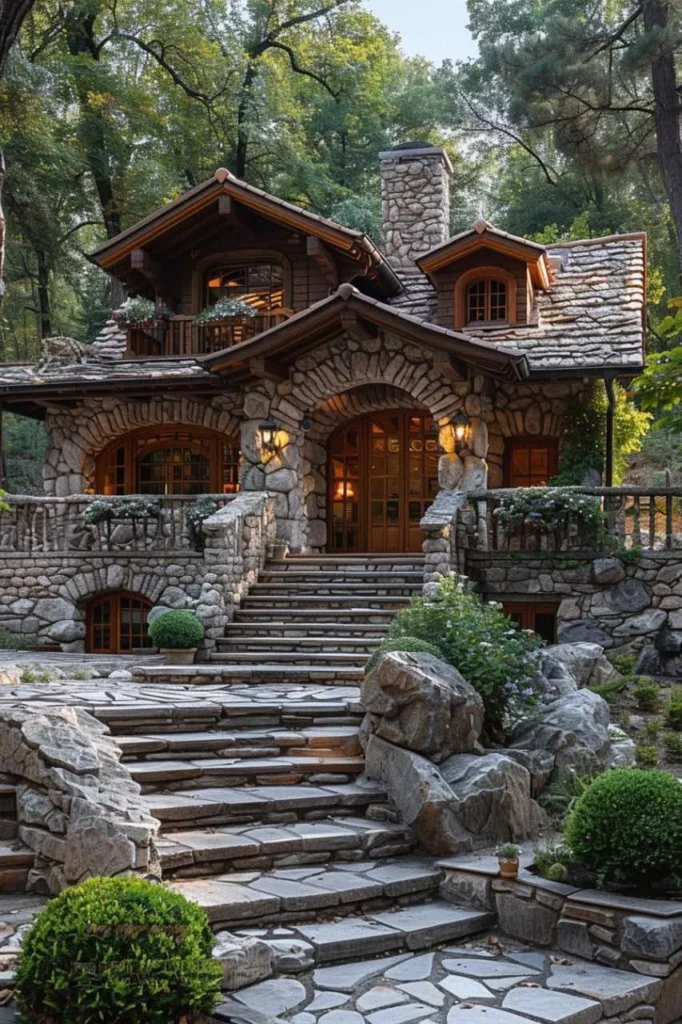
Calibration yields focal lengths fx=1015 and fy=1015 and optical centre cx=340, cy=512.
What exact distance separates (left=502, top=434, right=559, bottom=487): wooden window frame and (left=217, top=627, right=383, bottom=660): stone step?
225 inches

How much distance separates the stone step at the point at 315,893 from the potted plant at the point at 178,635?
521 centimetres

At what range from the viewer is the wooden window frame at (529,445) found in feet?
54.1

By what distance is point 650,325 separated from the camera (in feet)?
88.7

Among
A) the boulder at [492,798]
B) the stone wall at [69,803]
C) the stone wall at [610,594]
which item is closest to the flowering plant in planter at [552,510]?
the stone wall at [610,594]

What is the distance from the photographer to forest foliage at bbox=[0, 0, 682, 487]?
25.2m

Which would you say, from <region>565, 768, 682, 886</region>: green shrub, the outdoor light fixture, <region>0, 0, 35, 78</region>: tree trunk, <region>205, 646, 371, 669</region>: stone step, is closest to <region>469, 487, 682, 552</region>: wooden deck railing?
the outdoor light fixture

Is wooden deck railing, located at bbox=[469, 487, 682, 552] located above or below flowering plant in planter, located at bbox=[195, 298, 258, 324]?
below

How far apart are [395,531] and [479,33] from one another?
1845 centimetres

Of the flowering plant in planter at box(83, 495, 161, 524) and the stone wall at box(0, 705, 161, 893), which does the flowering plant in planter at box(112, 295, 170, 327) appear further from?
the stone wall at box(0, 705, 161, 893)

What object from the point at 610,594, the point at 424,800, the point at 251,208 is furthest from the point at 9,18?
the point at 251,208

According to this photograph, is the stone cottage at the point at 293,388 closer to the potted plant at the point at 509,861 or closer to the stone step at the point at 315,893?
the stone step at the point at 315,893

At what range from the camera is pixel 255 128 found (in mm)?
26328

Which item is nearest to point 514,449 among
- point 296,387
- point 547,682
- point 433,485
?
point 433,485

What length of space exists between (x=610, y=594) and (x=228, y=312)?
26.3ft
